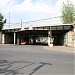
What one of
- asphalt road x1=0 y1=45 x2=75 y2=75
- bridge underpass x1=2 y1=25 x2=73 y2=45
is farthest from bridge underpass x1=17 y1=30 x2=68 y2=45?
asphalt road x1=0 y1=45 x2=75 y2=75

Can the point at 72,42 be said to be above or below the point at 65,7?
below

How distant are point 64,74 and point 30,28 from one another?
5590cm

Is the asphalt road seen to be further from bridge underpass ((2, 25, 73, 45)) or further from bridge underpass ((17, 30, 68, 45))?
bridge underpass ((17, 30, 68, 45))

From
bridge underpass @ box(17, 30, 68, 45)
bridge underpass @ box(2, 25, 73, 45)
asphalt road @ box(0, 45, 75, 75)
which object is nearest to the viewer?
asphalt road @ box(0, 45, 75, 75)

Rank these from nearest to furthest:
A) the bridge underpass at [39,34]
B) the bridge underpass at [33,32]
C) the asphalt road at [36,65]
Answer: the asphalt road at [36,65]
the bridge underpass at [33,32]
the bridge underpass at [39,34]

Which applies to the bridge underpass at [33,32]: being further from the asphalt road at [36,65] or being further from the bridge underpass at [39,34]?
the asphalt road at [36,65]

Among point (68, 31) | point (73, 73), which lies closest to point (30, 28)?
point (68, 31)

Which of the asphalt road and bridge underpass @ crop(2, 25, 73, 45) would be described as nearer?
the asphalt road

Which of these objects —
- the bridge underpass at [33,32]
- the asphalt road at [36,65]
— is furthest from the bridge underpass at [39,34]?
the asphalt road at [36,65]

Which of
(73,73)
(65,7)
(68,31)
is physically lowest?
(73,73)

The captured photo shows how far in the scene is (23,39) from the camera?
92750mm

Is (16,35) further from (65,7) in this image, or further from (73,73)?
(73,73)

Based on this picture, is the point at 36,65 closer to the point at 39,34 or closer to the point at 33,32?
the point at 33,32

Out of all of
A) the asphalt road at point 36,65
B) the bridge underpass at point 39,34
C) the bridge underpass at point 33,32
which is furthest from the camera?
the bridge underpass at point 39,34
